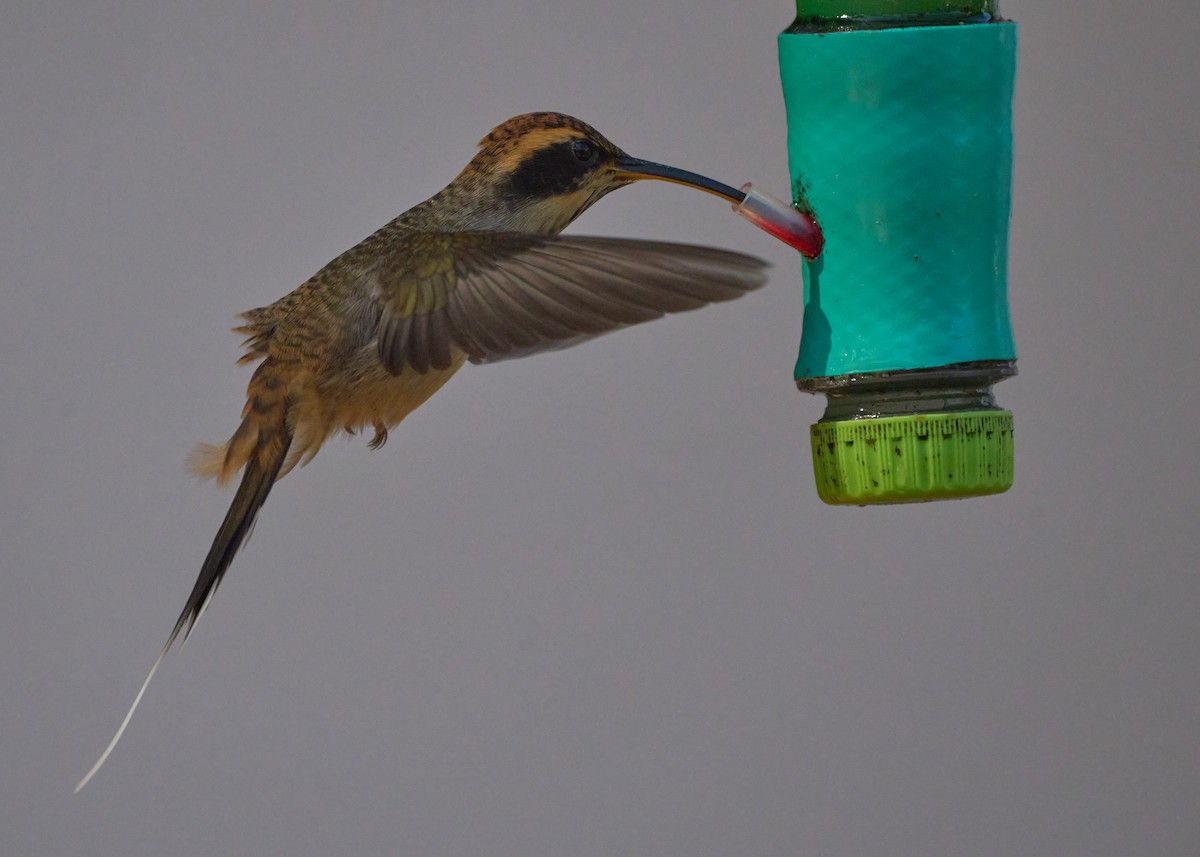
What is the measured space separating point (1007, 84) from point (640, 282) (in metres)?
0.26

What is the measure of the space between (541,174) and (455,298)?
113 millimetres

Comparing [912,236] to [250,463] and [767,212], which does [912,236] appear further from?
[250,463]

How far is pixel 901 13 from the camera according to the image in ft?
2.57

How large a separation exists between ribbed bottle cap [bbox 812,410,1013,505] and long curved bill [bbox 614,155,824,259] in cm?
11

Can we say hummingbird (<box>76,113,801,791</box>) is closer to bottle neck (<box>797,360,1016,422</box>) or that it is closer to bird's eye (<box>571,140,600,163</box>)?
bird's eye (<box>571,140,600,163</box>)

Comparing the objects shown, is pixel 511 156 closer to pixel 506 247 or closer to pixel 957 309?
pixel 506 247

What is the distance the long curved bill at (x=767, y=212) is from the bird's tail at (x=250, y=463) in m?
0.30

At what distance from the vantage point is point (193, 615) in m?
0.82

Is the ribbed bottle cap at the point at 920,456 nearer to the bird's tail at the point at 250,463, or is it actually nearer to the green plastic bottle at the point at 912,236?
the green plastic bottle at the point at 912,236

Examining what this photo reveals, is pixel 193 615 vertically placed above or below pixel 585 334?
below

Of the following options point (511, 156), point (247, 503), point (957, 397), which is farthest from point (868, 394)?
point (247, 503)

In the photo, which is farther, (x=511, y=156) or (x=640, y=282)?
(x=511, y=156)

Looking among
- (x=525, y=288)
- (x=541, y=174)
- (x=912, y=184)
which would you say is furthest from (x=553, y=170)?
(x=912, y=184)

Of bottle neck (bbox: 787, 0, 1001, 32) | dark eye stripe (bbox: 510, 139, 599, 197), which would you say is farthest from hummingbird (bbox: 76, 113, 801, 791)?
bottle neck (bbox: 787, 0, 1001, 32)
